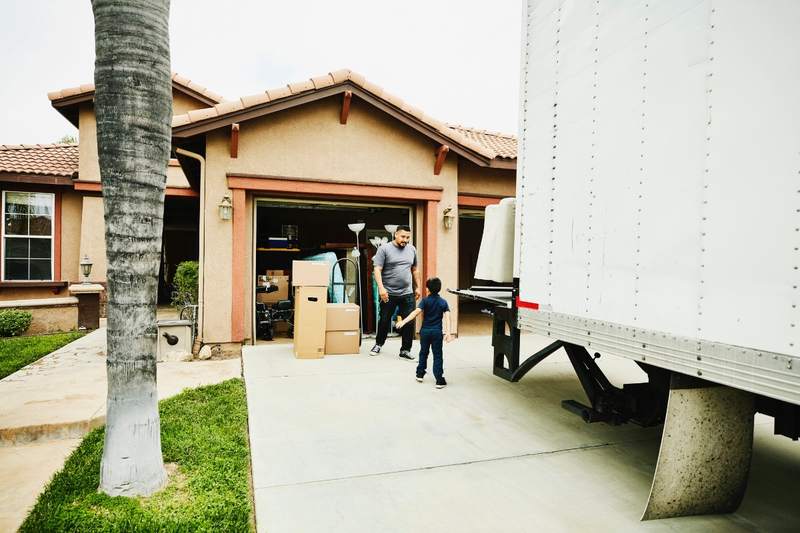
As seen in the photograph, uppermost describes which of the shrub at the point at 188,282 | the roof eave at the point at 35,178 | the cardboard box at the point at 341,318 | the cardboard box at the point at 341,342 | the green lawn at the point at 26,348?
the roof eave at the point at 35,178

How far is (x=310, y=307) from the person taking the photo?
242 inches

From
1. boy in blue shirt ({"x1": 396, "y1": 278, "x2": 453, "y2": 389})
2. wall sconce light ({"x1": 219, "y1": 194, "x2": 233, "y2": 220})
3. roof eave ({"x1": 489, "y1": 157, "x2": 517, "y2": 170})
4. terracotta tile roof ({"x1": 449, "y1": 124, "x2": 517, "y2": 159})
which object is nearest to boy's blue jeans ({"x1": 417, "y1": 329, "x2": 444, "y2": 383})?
boy in blue shirt ({"x1": 396, "y1": 278, "x2": 453, "y2": 389})

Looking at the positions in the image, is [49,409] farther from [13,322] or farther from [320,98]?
[13,322]

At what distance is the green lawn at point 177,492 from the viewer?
2363mm

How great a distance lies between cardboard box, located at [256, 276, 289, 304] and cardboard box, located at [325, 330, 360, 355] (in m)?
2.63

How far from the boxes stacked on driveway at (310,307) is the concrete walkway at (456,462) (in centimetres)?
90

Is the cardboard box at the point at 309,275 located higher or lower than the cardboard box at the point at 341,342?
higher

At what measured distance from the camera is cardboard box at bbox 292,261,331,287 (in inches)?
239

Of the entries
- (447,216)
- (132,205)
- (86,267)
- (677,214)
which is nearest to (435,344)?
(677,214)

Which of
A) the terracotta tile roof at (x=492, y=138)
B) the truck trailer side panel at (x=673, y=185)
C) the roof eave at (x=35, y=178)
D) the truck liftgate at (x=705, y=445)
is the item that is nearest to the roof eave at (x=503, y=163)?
the terracotta tile roof at (x=492, y=138)

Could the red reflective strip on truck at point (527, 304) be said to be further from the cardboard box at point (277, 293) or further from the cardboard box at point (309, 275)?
the cardboard box at point (277, 293)

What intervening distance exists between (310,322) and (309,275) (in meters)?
0.67

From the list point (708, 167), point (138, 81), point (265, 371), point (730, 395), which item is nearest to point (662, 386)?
point (730, 395)

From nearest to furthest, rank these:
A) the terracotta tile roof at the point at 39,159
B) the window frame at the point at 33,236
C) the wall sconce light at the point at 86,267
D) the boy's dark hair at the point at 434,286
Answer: the boy's dark hair at the point at 434,286 < the wall sconce light at the point at 86,267 < the terracotta tile roof at the point at 39,159 < the window frame at the point at 33,236
